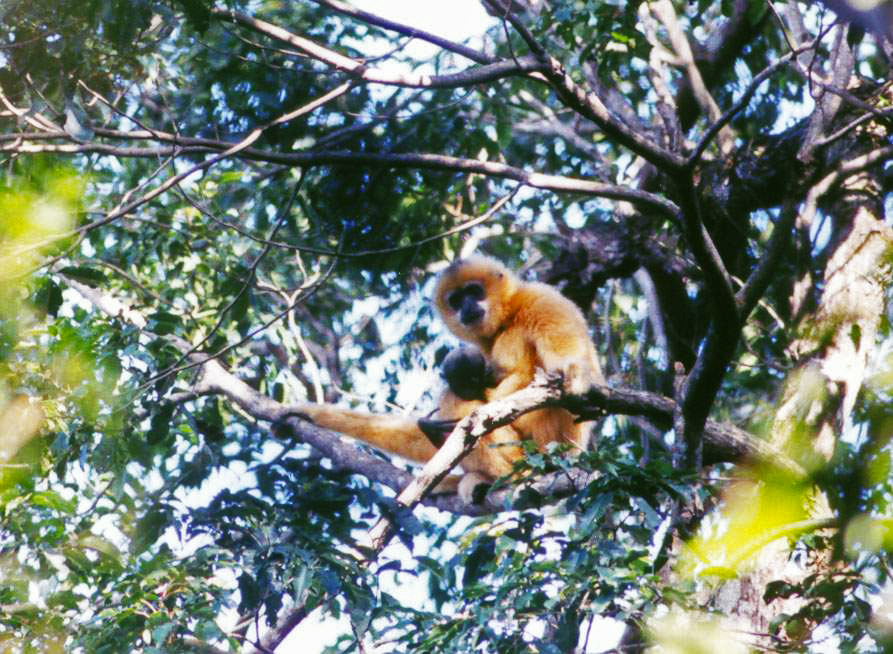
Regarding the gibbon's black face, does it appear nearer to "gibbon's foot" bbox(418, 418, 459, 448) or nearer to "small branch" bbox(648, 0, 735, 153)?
"gibbon's foot" bbox(418, 418, 459, 448)

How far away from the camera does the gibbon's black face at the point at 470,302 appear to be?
7.23 metres

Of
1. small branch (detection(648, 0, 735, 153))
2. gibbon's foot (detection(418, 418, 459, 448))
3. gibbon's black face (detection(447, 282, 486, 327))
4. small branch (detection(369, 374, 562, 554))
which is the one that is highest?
small branch (detection(648, 0, 735, 153))

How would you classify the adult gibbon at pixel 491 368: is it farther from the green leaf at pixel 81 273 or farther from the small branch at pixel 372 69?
the small branch at pixel 372 69

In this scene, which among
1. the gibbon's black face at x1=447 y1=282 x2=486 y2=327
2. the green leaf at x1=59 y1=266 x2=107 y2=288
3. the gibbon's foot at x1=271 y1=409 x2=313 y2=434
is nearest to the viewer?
the green leaf at x1=59 y1=266 x2=107 y2=288

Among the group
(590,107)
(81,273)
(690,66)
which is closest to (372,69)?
(590,107)

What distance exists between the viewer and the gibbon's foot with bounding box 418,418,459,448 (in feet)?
22.4

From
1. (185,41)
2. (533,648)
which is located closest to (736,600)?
(533,648)

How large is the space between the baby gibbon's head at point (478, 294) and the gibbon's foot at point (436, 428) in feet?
2.87

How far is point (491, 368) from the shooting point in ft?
23.4

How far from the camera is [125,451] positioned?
16.2ft

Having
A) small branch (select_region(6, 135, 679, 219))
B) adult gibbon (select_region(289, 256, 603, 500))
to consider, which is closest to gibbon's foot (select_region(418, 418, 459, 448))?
adult gibbon (select_region(289, 256, 603, 500))

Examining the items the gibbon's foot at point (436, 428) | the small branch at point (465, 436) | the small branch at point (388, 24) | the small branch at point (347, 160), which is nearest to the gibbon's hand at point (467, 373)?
the gibbon's foot at point (436, 428)

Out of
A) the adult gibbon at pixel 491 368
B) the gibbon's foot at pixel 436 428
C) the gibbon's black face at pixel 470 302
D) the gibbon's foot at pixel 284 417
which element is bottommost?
→ the gibbon's foot at pixel 284 417

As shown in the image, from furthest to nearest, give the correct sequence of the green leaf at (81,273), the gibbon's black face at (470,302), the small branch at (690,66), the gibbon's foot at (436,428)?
the small branch at (690,66) → the gibbon's black face at (470,302) → the gibbon's foot at (436,428) → the green leaf at (81,273)
